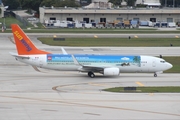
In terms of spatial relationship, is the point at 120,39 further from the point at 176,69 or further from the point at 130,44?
the point at 176,69

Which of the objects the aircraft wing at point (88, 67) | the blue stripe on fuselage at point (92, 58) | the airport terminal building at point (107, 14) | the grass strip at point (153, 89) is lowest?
the airport terminal building at point (107, 14)

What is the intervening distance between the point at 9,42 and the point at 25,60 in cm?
3940

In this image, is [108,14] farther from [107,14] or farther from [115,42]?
[115,42]

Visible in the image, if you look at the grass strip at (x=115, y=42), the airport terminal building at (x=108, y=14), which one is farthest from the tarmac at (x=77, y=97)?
the airport terminal building at (x=108, y=14)

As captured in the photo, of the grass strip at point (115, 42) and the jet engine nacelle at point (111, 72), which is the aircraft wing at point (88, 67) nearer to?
the jet engine nacelle at point (111, 72)

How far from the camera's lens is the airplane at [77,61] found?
5934 centimetres

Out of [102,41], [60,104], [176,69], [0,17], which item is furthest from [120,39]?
[0,17]

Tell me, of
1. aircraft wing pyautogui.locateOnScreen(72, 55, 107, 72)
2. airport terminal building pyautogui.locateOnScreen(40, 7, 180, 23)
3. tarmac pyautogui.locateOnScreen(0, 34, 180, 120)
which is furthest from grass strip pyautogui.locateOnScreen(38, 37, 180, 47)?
airport terminal building pyautogui.locateOnScreen(40, 7, 180, 23)

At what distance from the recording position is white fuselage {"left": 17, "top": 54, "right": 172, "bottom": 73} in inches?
2338

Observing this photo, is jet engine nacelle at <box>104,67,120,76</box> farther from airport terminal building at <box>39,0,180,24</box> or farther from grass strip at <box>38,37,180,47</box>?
airport terminal building at <box>39,0,180,24</box>

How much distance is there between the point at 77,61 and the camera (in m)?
59.2

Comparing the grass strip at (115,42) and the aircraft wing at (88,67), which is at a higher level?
the aircraft wing at (88,67)

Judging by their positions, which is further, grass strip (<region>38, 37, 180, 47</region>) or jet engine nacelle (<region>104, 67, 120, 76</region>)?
grass strip (<region>38, 37, 180, 47</region>)

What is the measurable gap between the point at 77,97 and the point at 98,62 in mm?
14224
